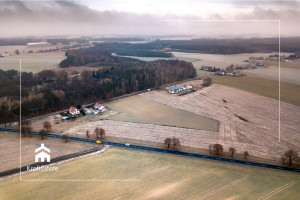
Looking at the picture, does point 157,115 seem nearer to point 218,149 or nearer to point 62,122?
point 218,149

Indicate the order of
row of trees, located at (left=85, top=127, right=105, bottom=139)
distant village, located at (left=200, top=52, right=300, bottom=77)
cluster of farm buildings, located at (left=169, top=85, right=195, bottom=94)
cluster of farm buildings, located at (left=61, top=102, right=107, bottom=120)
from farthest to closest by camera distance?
distant village, located at (left=200, top=52, right=300, bottom=77)
cluster of farm buildings, located at (left=169, top=85, right=195, bottom=94)
cluster of farm buildings, located at (left=61, top=102, right=107, bottom=120)
row of trees, located at (left=85, top=127, right=105, bottom=139)

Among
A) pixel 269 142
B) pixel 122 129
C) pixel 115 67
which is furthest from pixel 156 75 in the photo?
pixel 269 142

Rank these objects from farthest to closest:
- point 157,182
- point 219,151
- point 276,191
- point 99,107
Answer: point 99,107 → point 219,151 → point 157,182 → point 276,191

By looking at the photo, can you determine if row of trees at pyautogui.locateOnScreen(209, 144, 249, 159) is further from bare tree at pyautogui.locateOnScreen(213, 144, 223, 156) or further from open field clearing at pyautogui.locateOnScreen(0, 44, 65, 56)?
open field clearing at pyautogui.locateOnScreen(0, 44, 65, 56)

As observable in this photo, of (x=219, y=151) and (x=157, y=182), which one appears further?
(x=219, y=151)

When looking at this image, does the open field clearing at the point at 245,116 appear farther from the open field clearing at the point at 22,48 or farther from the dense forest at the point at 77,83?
the open field clearing at the point at 22,48

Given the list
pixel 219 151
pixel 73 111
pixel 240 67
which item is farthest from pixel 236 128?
pixel 240 67

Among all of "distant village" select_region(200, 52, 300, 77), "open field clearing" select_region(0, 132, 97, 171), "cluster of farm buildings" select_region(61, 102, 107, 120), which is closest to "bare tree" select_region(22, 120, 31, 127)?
"open field clearing" select_region(0, 132, 97, 171)
